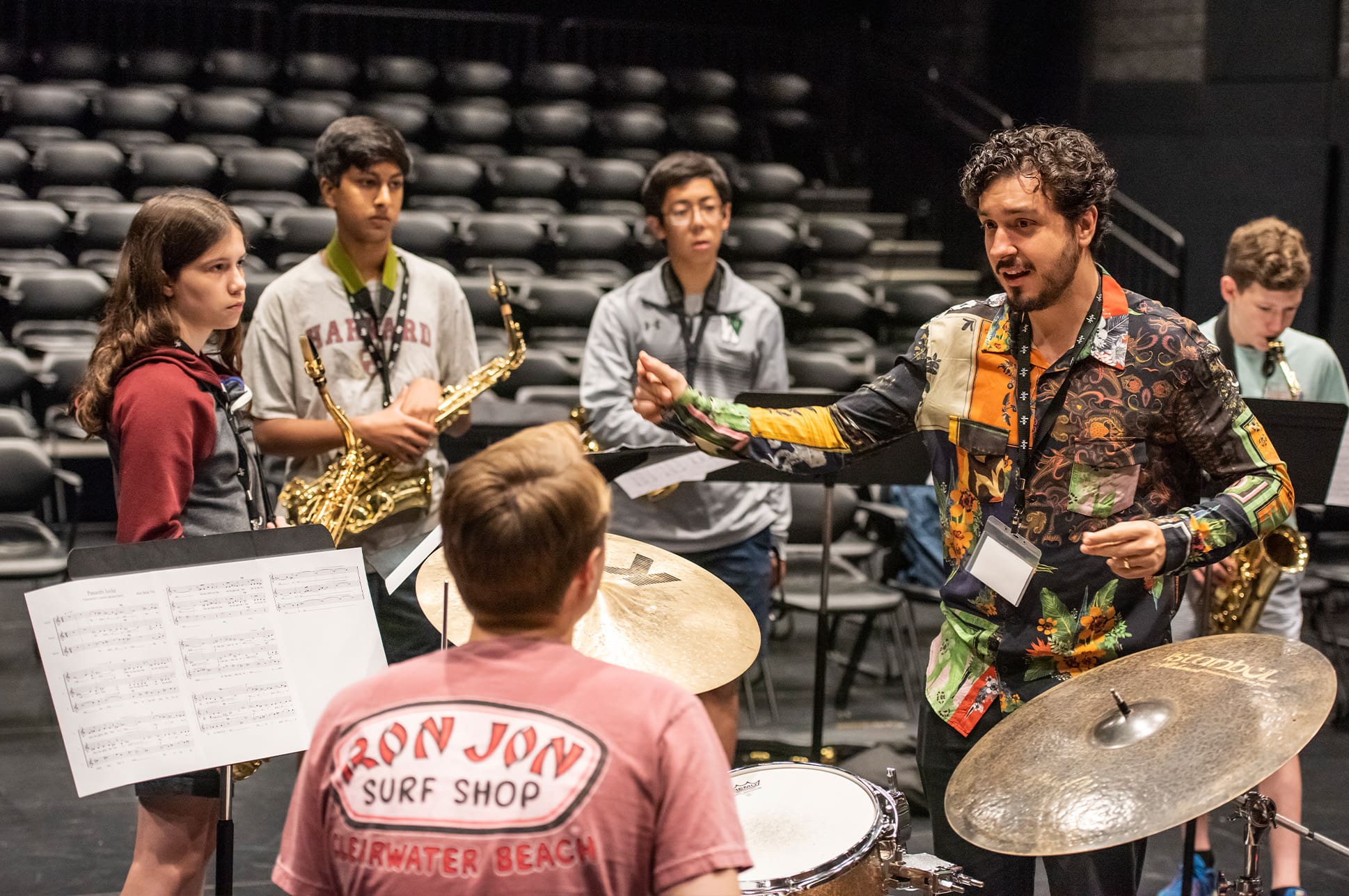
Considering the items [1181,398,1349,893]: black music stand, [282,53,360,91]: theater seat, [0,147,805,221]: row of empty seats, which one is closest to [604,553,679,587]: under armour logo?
[1181,398,1349,893]: black music stand

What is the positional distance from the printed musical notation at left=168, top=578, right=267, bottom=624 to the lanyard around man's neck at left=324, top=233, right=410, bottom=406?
1.31m

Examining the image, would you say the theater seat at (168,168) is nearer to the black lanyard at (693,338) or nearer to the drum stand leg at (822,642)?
the black lanyard at (693,338)

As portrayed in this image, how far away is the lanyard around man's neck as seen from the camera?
3.29 meters

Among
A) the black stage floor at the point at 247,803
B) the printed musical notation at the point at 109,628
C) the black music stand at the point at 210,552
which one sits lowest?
the black stage floor at the point at 247,803

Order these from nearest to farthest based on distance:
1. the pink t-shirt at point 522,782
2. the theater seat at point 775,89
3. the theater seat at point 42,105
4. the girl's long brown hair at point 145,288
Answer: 1. the pink t-shirt at point 522,782
2. the girl's long brown hair at point 145,288
3. the theater seat at point 42,105
4. the theater seat at point 775,89

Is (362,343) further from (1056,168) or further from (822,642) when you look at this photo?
(1056,168)

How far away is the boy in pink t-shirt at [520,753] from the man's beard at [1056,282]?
42.0 inches

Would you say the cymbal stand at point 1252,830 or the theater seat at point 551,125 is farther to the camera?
the theater seat at point 551,125

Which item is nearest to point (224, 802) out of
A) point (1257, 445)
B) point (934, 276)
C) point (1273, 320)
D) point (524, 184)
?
point (1257, 445)

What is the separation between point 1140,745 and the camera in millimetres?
1829

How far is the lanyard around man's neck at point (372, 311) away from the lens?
329 centimetres

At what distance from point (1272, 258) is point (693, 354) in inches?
64.6

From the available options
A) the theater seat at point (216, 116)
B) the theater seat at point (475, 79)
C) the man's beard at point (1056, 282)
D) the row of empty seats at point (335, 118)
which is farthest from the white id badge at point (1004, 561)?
the theater seat at point (475, 79)

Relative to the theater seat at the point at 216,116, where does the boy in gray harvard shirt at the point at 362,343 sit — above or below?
below
